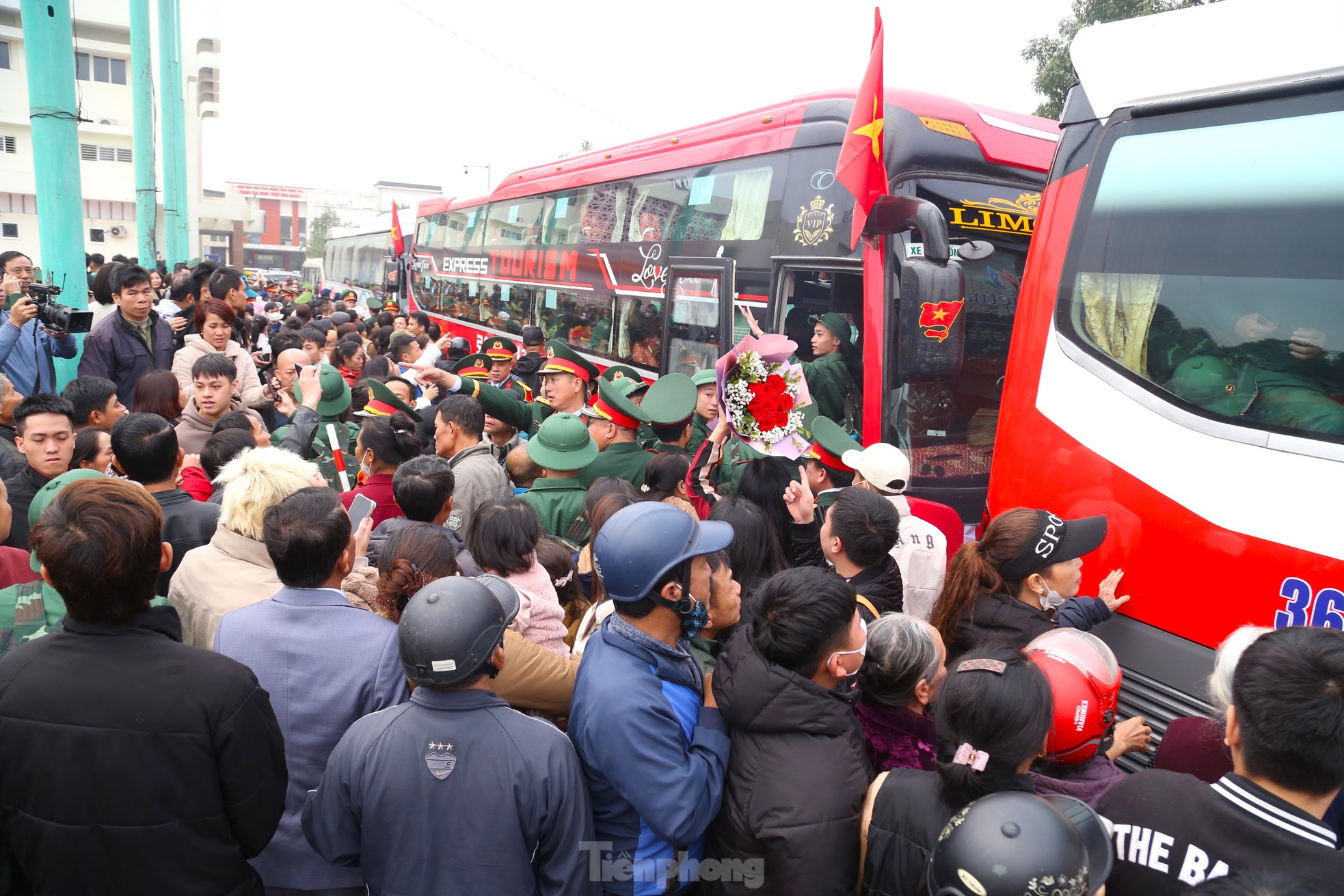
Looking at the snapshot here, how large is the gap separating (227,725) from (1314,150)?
152 inches

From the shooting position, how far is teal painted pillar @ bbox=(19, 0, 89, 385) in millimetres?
5934

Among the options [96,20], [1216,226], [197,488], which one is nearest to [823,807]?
[1216,226]

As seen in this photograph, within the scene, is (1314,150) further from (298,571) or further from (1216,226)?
Answer: (298,571)

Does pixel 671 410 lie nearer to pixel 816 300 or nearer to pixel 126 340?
pixel 816 300

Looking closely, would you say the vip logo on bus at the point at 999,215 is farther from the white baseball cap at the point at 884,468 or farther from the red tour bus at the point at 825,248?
the white baseball cap at the point at 884,468

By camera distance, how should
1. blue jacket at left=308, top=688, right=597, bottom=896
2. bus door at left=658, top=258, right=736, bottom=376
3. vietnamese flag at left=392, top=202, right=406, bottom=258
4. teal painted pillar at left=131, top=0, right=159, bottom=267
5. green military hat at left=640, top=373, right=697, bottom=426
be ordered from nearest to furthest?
blue jacket at left=308, top=688, right=597, bottom=896, green military hat at left=640, top=373, right=697, bottom=426, bus door at left=658, top=258, right=736, bottom=376, teal painted pillar at left=131, top=0, right=159, bottom=267, vietnamese flag at left=392, top=202, right=406, bottom=258

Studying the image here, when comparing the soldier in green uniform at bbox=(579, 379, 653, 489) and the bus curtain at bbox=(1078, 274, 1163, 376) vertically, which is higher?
the bus curtain at bbox=(1078, 274, 1163, 376)

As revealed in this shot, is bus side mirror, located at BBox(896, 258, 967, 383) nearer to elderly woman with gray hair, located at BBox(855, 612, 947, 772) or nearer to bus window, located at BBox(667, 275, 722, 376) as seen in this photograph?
bus window, located at BBox(667, 275, 722, 376)

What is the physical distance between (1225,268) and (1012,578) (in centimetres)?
146

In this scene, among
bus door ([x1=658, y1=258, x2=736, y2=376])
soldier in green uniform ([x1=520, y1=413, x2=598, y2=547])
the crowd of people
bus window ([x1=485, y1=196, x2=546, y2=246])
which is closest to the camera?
the crowd of people

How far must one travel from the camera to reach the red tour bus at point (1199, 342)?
9.22 ft

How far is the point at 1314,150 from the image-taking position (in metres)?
2.87

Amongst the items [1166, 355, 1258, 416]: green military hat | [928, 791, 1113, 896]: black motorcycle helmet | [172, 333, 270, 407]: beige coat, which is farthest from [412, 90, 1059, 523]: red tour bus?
[928, 791, 1113, 896]: black motorcycle helmet

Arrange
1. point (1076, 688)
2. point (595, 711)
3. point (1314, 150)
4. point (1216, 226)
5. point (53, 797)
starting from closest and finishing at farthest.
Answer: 1. point (53, 797)
2. point (595, 711)
3. point (1076, 688)
4. point (1314, 150)
5. point (1216, 226)
